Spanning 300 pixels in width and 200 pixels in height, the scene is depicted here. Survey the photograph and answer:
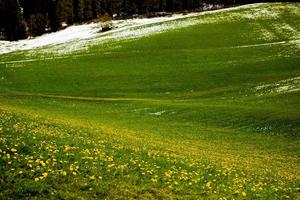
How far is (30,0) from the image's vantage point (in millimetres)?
156875

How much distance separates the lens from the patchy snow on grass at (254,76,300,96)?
48022 millimetres

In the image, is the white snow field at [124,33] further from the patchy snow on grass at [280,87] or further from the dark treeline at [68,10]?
the patchy snow on grass at [280,87]

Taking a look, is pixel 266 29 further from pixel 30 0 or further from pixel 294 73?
pixel 30 0

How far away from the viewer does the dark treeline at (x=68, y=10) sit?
135 meters

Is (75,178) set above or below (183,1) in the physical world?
below

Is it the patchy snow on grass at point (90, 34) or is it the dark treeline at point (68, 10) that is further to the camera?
the dark treeline at point (68, 10)

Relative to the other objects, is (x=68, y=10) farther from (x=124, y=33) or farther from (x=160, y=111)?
(x=160, y=111)

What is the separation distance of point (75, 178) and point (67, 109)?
1216 inches

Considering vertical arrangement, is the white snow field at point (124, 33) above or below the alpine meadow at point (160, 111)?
above

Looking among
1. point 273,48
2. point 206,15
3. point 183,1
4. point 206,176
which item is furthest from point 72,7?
point 206,176

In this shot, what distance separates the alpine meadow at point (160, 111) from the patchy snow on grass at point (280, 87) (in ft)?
0.51

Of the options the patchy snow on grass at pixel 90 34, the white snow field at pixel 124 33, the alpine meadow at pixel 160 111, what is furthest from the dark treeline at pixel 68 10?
the alpine meadow at pixel 160 111

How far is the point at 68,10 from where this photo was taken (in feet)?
468

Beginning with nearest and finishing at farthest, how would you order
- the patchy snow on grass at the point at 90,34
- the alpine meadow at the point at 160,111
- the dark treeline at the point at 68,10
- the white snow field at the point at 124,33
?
the alpine meadow at the point at 160,111 < the white snow field at the point at 124,33 < the patchy snow on grass at the point at 90,34 < the dark treeline at the point at 68,10
